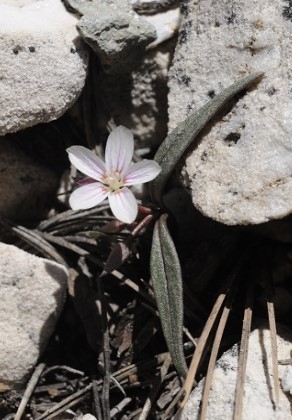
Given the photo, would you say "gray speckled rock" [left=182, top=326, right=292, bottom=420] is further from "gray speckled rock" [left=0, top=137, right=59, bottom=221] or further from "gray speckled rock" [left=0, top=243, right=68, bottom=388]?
"gray speckled rock" [left=0, top=137, right=59, bottom=221]

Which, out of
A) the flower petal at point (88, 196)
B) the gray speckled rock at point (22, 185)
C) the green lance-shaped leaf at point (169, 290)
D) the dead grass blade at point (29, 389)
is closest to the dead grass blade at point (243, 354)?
the green lance-shaped leaf at point (169, 290)

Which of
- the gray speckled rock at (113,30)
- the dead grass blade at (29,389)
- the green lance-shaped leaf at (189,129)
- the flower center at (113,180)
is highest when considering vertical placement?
the gray speckled rock at (113,30)

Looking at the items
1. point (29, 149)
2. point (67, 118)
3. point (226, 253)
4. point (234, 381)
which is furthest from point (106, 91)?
point (234, 381)

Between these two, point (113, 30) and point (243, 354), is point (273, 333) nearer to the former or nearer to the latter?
point (243, 354)

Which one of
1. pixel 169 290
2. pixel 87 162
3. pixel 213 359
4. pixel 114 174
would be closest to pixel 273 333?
pixel 213 359

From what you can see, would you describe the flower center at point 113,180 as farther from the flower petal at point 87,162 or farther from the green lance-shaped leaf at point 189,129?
the green lance-shaped leaf at point 189,129

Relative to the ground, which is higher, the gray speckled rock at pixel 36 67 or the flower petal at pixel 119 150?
the gray speckled rock at pixel 36 67
